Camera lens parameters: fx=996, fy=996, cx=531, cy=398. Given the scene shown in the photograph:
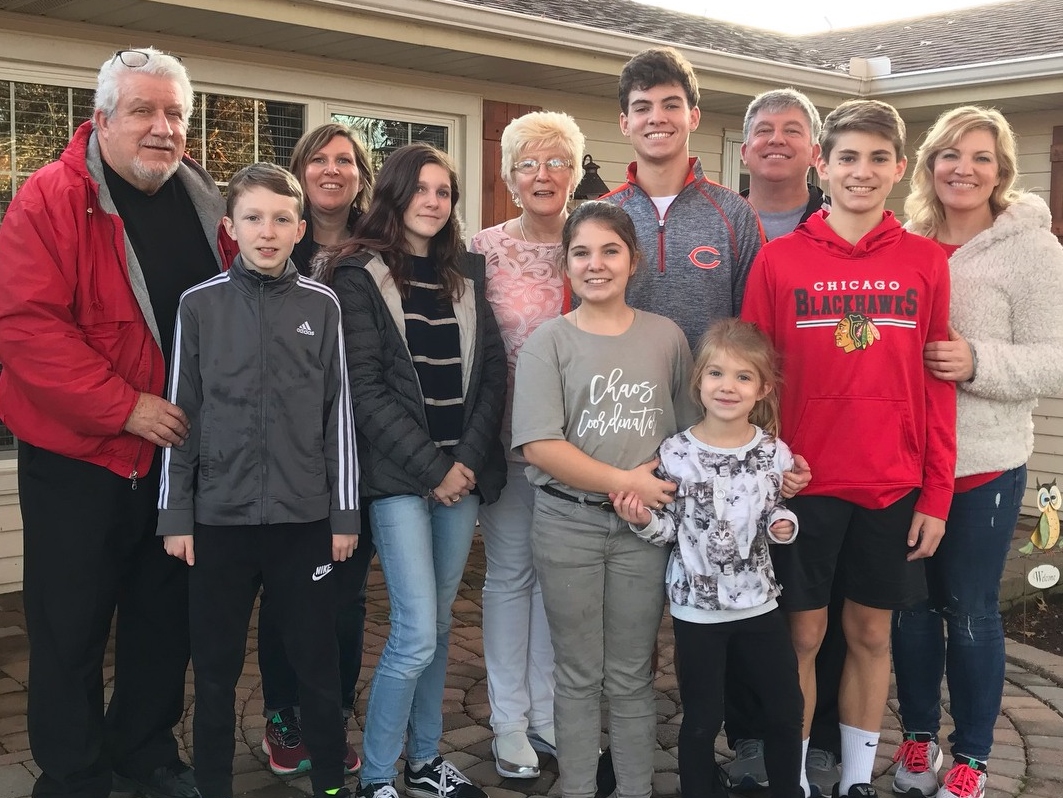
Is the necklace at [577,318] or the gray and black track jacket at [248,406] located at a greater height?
the necklace at [577,318]

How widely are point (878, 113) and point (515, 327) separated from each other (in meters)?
1.18

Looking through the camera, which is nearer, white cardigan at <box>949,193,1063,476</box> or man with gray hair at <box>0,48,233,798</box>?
man with gray hair at <box>0,48,233,798</box>

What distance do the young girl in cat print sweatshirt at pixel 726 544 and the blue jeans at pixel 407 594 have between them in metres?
0.53

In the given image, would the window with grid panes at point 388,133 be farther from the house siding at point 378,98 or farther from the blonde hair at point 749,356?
the blonde hair at point 749,356

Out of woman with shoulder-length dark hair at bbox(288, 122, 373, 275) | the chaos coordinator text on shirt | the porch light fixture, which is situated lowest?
the chaos coordinator text on shirt

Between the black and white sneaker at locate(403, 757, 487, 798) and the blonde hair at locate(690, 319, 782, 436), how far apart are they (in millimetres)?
1289

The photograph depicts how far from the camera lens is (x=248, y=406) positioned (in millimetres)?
2541

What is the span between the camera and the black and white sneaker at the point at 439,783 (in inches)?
113

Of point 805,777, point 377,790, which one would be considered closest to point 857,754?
point 805,777

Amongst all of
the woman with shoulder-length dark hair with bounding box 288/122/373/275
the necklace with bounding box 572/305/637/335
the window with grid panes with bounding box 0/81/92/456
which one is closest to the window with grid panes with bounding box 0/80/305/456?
the window with grid panes with bounding box 0/81/92/456

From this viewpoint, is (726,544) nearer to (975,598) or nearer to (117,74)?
(975,598)

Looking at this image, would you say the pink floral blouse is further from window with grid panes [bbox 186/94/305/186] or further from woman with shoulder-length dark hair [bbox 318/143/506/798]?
window with grid panes [bbox 186/94/305/186]

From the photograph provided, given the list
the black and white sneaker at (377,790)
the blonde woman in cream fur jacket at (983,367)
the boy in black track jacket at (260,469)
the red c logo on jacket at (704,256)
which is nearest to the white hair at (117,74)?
the boy in black track jacket at (260,469)

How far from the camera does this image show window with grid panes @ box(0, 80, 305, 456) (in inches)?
182
